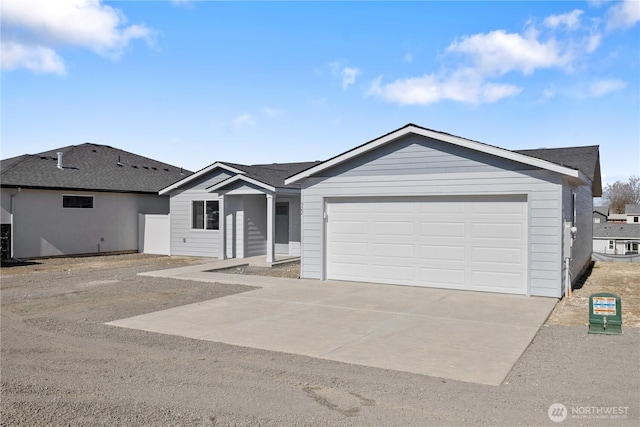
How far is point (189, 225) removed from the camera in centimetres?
2117

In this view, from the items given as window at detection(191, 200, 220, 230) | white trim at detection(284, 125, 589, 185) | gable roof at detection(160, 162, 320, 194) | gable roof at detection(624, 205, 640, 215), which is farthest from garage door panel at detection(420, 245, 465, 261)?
gable roof at detection(624, 205, 640, 215)

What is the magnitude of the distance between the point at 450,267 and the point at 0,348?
348 inches

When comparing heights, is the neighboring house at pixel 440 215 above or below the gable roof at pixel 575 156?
below

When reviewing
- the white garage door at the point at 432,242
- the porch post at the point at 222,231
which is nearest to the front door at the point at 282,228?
the porch post at the point at 222,231

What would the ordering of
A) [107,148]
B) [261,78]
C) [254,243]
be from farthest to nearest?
[107,148] → [254,243] → [261,78]

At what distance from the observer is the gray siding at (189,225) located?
805 inches

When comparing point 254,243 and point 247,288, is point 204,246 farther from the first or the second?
point 247,288

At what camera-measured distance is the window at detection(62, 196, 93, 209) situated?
69.5 ft

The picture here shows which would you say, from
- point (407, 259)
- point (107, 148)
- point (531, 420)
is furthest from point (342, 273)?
point (107, 148)

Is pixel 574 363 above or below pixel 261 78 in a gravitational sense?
below

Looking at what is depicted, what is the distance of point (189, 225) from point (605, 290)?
1516cm

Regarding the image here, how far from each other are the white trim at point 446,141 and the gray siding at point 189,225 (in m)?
7.54

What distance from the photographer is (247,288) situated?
12.4 m

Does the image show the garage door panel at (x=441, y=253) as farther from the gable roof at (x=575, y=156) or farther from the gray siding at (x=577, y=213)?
the gable roof at (x=575, y=156)
